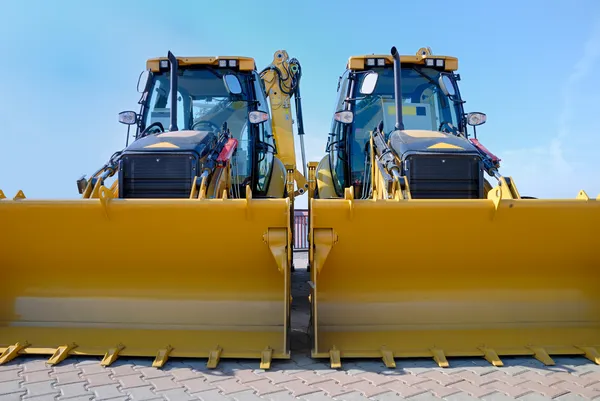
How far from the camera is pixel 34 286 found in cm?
406

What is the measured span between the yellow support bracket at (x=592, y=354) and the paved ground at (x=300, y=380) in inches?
2.4

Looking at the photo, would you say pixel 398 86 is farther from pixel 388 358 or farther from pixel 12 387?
pixel 12 387

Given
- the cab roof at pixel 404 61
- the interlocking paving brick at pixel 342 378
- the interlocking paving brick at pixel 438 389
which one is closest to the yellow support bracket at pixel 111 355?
the interlocking paving brick at pixel 342 378

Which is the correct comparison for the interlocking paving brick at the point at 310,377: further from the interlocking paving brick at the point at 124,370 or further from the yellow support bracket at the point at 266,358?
the interlocking paving brick at the point at 124,370

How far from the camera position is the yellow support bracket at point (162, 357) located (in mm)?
3480

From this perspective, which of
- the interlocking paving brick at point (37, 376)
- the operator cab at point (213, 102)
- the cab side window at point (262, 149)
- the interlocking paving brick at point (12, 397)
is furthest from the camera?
the cab side window at point (262, 149)

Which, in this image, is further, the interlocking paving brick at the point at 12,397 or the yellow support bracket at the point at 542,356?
the yellow support bracket at the point at 542,356

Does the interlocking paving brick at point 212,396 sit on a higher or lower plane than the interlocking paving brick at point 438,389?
higher

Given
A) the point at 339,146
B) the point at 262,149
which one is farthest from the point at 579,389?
the point at 262,149

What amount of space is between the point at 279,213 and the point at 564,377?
2.45m

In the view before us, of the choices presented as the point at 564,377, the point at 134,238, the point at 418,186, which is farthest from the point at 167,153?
the point at 564,377

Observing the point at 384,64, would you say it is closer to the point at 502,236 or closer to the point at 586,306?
the point at 502,236

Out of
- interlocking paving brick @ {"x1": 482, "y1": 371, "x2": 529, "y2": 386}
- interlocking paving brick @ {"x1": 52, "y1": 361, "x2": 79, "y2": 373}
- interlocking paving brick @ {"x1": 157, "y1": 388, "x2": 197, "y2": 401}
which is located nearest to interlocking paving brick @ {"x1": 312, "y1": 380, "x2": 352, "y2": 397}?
interlocking paving brick @ {"x1": 157, "y1": 388, "x2": 197, "y2": 401}

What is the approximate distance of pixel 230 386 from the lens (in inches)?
124
